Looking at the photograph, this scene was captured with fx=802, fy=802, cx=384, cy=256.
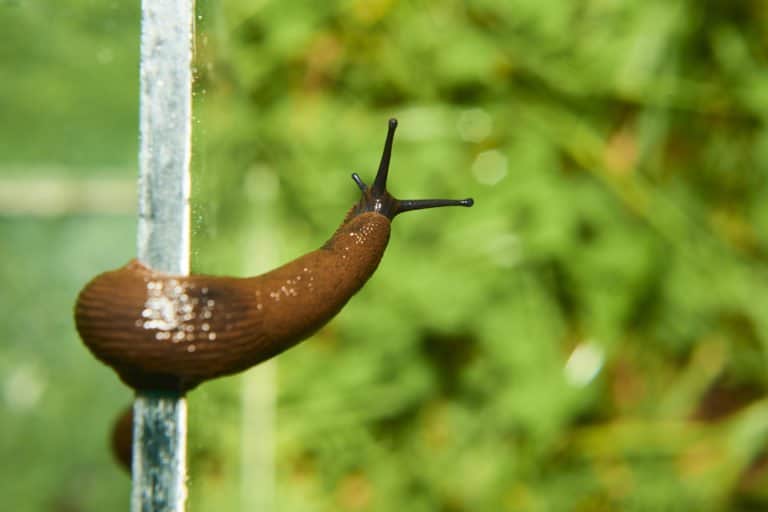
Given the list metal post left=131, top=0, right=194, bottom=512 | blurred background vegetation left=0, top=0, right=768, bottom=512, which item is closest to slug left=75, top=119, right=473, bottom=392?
metal post left=131, top=0, right=194, bottom=512

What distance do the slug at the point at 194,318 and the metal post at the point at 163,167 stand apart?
0.06 metres

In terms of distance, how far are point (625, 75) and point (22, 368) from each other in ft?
5.00

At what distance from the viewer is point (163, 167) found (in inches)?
27.9

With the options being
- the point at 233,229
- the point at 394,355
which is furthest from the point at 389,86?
the point at 394,355

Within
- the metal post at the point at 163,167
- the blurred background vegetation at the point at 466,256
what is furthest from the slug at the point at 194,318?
the blurred background vegetation at the point at 466,256

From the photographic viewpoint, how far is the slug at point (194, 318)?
2.52ft

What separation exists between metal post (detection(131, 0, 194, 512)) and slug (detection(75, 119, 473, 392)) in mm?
61

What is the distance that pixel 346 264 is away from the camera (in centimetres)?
96

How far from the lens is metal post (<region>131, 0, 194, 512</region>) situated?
2.28 ft

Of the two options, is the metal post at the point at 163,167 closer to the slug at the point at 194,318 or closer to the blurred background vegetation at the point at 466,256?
the slug at the point at 194,318

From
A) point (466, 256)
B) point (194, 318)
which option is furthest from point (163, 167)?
point (466, 256)

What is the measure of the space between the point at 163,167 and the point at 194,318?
162 millimetres

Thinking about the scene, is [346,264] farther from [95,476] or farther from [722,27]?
[722,27]

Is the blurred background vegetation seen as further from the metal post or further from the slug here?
the metal post
